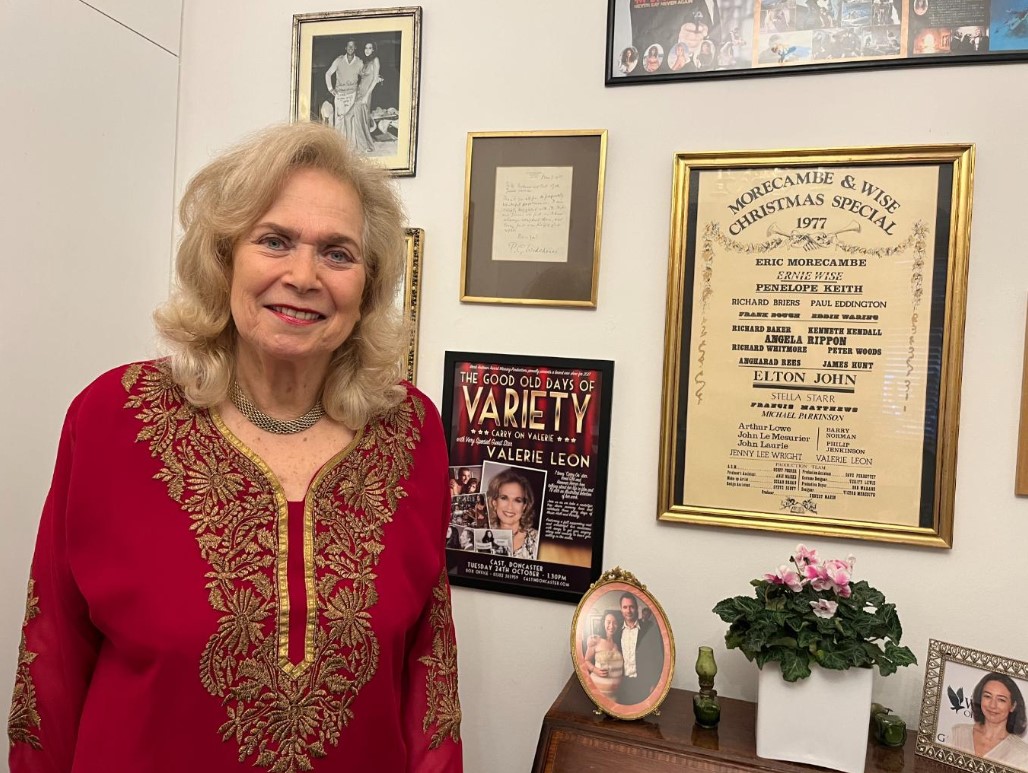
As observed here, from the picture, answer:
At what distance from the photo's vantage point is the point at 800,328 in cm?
147

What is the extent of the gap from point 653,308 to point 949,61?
736 millimetres

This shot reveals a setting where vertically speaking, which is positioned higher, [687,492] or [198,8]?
[198,8]

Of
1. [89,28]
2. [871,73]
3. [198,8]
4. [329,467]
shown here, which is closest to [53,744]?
[329,467]

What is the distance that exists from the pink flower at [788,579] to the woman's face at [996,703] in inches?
13.8

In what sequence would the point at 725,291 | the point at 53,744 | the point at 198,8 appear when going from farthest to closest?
the point at 198,8 < the point at 725,291 < the point at 53,744

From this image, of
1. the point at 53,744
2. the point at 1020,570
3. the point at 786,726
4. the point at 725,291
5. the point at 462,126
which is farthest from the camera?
the point at 462,126

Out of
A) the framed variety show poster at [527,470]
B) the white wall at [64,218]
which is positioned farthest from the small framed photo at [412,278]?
the white wall at [64,218]

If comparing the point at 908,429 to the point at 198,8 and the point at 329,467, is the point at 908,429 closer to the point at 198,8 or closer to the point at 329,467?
the point at 329,467

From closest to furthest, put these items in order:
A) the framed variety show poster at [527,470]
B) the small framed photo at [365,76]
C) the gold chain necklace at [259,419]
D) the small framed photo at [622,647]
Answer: the gold chain necklace at [259,419] < the small framed photo at [622,647] < the framed variety show poster at [527,470] < the small framed photo at [365,76]

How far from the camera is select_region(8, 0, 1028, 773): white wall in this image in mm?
1396

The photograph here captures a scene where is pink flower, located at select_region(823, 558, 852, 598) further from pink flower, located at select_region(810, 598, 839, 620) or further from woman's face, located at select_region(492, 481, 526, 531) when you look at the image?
woman's face, located at select_region(492, 481, 526, 531)

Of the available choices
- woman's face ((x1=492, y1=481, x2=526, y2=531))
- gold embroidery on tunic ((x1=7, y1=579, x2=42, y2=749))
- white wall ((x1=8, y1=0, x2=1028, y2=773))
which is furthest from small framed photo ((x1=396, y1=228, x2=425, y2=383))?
gold embroidery on tunic ((x1=7, y1=579, x2=42, y2=749))

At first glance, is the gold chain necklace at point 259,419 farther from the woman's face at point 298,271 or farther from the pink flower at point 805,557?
the pink flower at point 805,557

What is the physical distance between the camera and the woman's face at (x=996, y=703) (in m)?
1.22
